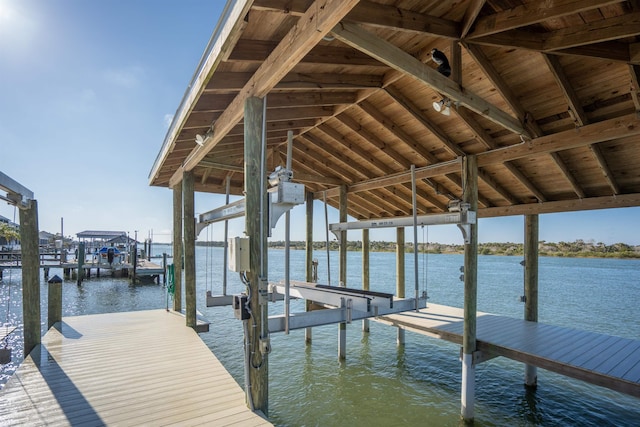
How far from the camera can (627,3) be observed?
117 inches

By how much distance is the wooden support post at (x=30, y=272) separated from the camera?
5.24 m

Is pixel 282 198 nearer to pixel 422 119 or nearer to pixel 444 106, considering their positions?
pixel 444 106

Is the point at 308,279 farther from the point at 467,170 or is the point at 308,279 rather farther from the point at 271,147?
the point at 467,170

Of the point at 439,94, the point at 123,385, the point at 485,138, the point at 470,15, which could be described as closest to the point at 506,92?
the point at 439,94

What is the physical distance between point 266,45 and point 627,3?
3369 millimetres

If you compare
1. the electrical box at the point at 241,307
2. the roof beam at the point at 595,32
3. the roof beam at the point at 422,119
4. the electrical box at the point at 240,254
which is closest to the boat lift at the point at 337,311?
the electrical box at the point at 241,307

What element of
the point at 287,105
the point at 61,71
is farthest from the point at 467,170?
the point at 61,71

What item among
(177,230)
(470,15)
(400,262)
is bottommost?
(400,262)

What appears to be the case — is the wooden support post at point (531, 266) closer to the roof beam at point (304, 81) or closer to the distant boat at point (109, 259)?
the roof beam at point (304, 81)

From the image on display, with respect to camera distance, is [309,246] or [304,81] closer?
[304,81]

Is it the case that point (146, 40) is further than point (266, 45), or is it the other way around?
point (146, 40)

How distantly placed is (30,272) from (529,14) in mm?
7665

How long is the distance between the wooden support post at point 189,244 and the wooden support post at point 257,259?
3.53 metres

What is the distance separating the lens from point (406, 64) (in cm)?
317
